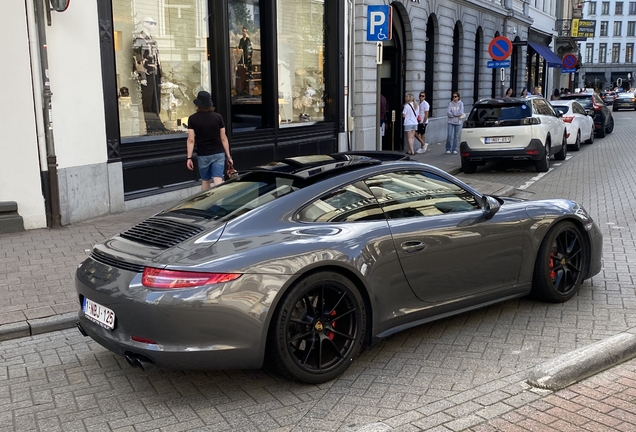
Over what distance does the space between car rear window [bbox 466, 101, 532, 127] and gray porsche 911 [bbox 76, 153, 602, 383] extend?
9.56 m

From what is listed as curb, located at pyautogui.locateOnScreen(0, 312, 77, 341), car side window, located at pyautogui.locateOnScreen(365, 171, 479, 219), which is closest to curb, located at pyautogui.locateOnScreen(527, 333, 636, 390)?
car side window, located at pyautogui.locateOnScreen(365, 171, 479, 219)

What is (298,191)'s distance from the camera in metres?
4.38

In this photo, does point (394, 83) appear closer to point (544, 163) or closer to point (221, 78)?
point (544, 163)

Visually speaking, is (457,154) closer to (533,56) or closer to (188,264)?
(188,264)

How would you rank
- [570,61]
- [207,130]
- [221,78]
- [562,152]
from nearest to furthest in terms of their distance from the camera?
[207,130] < [221,78] < [562,152] < [570,61]

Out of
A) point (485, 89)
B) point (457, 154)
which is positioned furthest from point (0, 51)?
point (485, 89)

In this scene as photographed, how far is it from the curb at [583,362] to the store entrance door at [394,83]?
16.5 meters

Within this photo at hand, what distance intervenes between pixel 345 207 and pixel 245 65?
934 centimetres

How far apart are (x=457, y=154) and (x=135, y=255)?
638 inches

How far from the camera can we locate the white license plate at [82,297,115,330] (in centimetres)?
395

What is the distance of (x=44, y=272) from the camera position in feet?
22.4

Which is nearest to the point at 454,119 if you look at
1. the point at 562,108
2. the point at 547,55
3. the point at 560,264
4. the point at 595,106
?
the point at 562,108

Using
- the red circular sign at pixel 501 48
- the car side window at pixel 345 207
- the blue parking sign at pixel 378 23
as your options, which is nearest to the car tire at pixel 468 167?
the blue parking sign at pixel 378 23

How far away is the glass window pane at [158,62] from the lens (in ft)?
35.3
